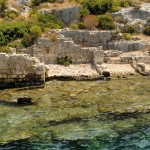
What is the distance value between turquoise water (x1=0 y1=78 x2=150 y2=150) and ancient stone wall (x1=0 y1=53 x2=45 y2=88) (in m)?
1.17

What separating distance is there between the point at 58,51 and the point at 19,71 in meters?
6.18

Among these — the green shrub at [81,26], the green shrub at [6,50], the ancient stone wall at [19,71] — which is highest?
the green shrub at [81,26]

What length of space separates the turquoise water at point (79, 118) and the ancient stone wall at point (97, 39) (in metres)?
9.71

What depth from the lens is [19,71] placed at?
29.5 metres

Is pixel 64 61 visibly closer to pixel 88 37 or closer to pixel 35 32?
pixel 35 32

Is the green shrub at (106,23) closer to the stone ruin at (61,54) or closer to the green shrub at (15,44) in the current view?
the stone ruin at (61,54)

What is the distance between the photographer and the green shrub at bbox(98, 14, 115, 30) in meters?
41.4

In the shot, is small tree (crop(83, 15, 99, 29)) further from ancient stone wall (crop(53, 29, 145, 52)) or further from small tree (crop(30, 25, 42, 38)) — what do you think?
small tree (crop(30, 25, 42, 38))

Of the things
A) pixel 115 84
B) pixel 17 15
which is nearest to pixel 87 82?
pixel 115 84

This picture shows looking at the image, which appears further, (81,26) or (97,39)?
(81,26)

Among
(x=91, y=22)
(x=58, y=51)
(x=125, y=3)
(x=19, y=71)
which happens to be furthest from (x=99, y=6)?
(x=19, y=71)

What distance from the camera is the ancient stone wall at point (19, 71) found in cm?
2927

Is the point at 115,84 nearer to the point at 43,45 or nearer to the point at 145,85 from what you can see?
the point at 145,85

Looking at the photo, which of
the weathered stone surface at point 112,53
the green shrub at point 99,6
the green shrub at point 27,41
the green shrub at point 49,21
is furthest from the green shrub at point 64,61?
the green shrub at point 99,6
